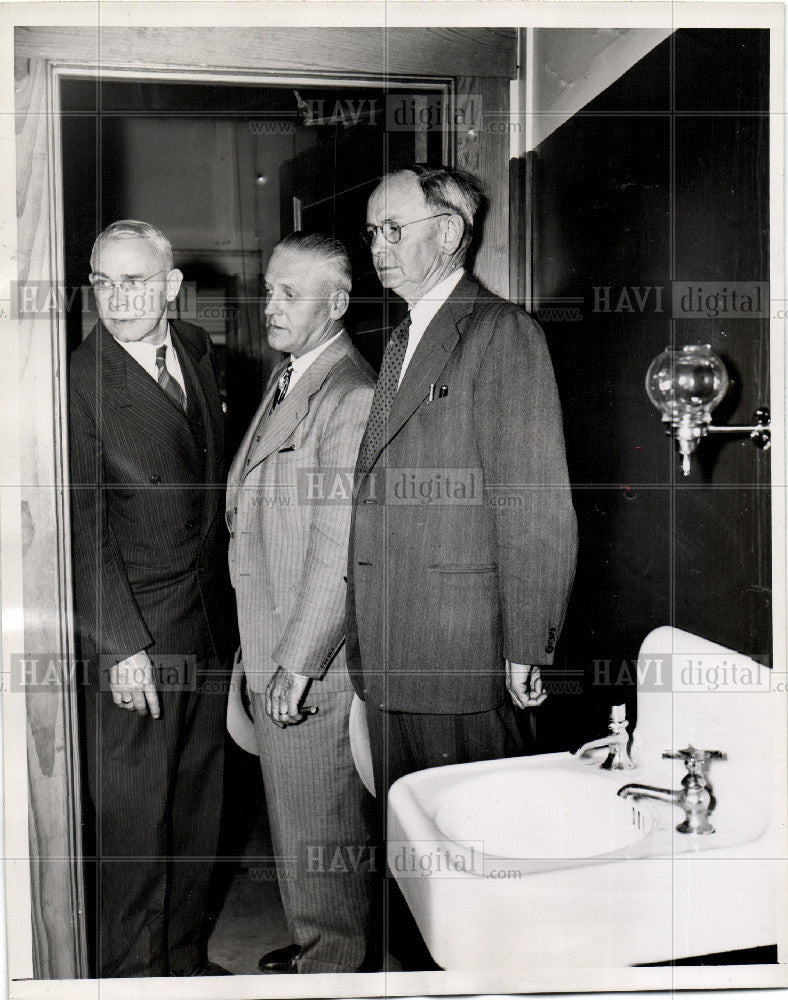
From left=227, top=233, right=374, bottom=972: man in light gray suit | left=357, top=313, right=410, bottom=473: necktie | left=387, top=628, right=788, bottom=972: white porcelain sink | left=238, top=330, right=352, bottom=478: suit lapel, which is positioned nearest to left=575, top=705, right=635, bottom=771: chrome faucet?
left=387, top=628, right=788, bottom=972: white porcelain sink

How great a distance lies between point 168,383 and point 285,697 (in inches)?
20.0

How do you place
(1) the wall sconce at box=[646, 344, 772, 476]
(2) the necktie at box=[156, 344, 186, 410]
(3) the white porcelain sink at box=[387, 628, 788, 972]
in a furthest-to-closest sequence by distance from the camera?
(2) the necktie at box=[156, 344, 186, 410] < (1) the wall sconce at box=[646, 344, 772, 476] < (3) the white porcelain sink at box=[387, 628, 788, 972]

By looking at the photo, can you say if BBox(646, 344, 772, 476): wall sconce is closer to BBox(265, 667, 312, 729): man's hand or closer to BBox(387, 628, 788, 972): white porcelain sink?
BBox(387, 628, 788, 972): white porcelain sink

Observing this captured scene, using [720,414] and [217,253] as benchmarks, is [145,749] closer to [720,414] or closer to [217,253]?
[217,253]

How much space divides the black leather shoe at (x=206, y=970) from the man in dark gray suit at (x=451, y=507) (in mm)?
412

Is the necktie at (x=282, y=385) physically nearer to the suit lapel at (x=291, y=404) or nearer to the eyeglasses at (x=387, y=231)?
the suit lapel at (x=291, y=404)

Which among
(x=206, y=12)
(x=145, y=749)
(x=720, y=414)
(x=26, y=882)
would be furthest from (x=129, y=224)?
(x=26, y=882)

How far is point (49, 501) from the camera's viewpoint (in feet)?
4.54

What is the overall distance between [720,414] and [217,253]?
0.77 metres

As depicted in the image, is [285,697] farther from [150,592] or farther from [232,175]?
[232,175]

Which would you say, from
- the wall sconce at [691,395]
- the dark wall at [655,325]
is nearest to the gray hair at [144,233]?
the dark wall at [655,325]

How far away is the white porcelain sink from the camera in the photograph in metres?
1.16

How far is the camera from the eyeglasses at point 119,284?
1357 mm

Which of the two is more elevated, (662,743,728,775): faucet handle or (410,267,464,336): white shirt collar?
(410,267,464,336): white shirt collar
